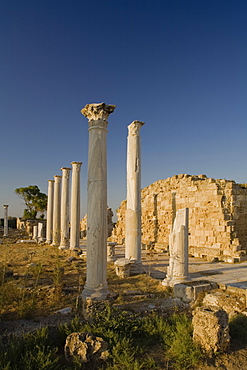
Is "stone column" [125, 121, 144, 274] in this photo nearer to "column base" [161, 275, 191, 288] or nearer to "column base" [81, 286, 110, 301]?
"column base" [161, 275, 191, 288]

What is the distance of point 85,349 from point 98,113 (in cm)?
534

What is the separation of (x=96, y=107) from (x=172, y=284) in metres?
5.79

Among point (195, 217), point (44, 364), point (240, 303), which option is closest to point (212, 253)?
point (195, 217)

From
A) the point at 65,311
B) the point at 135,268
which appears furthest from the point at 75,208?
the point at 65,311

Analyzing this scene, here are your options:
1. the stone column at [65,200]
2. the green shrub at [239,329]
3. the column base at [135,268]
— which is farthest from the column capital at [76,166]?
the green shrub at [239,329]

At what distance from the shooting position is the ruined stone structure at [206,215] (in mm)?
16406

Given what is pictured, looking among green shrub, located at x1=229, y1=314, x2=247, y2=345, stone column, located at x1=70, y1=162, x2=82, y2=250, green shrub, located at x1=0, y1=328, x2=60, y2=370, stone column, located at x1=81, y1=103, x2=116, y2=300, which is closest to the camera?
green shrub, located at x1=0, y1=328, x2=60, y2=370

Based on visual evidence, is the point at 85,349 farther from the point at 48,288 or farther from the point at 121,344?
the point at 48,288

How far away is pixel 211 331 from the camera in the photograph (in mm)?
4914

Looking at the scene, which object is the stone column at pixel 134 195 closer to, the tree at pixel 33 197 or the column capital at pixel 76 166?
the column capital at pixel 76 166

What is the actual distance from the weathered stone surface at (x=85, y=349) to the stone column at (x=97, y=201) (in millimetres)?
2222

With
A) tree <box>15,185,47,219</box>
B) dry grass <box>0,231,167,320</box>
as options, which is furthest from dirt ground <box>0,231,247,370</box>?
tree <box>15,185,47,219</box>

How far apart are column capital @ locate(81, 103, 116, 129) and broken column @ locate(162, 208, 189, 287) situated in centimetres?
444

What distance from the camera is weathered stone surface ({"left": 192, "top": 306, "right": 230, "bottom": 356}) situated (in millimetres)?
4883
